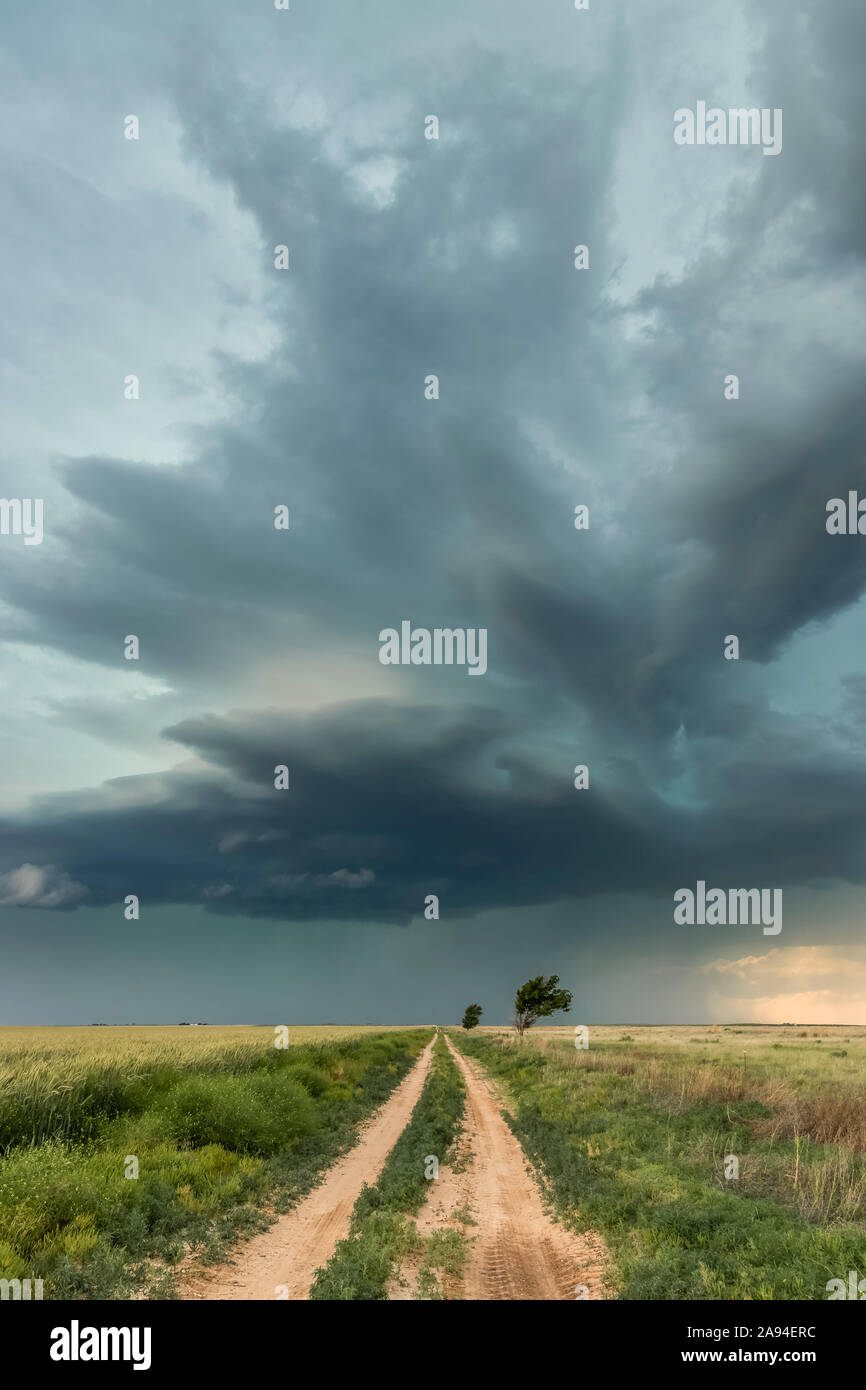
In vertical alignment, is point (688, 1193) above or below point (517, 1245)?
above

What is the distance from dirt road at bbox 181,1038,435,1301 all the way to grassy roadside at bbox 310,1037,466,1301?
308mm

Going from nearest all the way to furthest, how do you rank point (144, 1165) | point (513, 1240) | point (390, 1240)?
point (390, 1240), point (513, 1240), point (144, 1165)

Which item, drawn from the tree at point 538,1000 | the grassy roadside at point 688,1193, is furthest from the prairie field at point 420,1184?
the tree at point 538,1000

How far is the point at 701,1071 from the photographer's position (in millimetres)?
27875

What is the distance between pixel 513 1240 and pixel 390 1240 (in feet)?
7.75

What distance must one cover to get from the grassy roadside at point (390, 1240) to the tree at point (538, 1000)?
74.8m

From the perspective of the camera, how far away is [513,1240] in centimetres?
1185

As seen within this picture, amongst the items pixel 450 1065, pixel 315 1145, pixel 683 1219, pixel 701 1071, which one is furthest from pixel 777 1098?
pixel 450 1065

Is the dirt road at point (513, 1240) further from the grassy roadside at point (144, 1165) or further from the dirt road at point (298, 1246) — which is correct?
the grassy roadside at point (144, 1165)

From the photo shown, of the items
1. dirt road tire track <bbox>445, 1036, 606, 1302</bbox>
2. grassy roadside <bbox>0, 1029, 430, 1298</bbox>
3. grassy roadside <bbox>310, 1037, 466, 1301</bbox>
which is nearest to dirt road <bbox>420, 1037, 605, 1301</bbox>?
dirt road tire track <bbox>445, 1036, 606, 1302</bbox>

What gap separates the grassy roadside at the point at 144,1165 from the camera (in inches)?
390

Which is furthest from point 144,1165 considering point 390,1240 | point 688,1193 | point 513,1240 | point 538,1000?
point 538,1000

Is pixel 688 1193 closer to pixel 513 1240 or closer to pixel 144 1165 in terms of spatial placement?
pixel 513 1240

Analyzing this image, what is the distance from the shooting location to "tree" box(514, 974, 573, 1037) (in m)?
87.6
